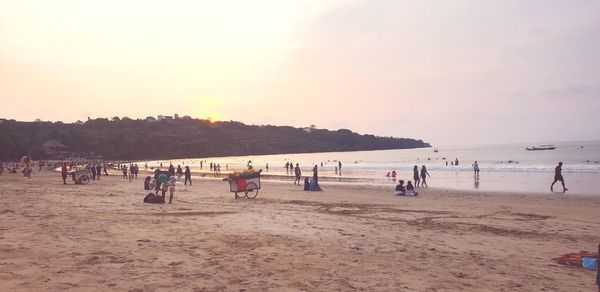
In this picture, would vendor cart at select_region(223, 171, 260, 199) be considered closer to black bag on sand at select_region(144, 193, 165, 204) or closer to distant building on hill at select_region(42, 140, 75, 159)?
black bag on sand at select_region(144, 193, 165, 204)

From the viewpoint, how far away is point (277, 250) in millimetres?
9117

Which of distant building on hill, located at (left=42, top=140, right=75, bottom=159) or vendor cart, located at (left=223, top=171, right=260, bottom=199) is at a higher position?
distant building on hill, located at (left=42, top=140, right=75, bottom=159)

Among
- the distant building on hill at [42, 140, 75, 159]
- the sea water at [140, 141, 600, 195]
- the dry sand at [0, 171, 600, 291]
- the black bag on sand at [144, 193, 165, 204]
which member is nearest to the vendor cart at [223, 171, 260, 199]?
the black bag on sand at [144, 193, 165, 204]

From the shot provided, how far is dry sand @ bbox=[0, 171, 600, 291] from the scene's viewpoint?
6750 mm

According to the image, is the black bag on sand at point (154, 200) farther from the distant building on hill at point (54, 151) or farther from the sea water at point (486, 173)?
the distant building on hill at point (54, 151)

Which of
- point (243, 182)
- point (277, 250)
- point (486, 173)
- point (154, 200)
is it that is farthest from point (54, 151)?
point (277, 250)

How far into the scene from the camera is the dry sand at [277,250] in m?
6.75

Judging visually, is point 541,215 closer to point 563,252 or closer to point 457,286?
point 563,252

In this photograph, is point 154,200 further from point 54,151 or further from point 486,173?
point 54,151

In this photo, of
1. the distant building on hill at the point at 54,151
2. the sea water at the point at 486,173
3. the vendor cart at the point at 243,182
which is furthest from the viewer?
the distant building on hill at the point at 54,151

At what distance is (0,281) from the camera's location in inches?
238

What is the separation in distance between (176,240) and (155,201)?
8824 millimetres

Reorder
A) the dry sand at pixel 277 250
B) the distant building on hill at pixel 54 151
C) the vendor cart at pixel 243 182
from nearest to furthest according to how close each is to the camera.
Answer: the dry sand at pixel 277 250
the vendor cart at pixel 243 182
the distant building on hill at pixel 54 151

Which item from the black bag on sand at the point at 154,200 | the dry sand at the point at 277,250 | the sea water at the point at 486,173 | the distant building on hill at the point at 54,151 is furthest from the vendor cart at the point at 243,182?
the distant building on hill at the point at 54,151
